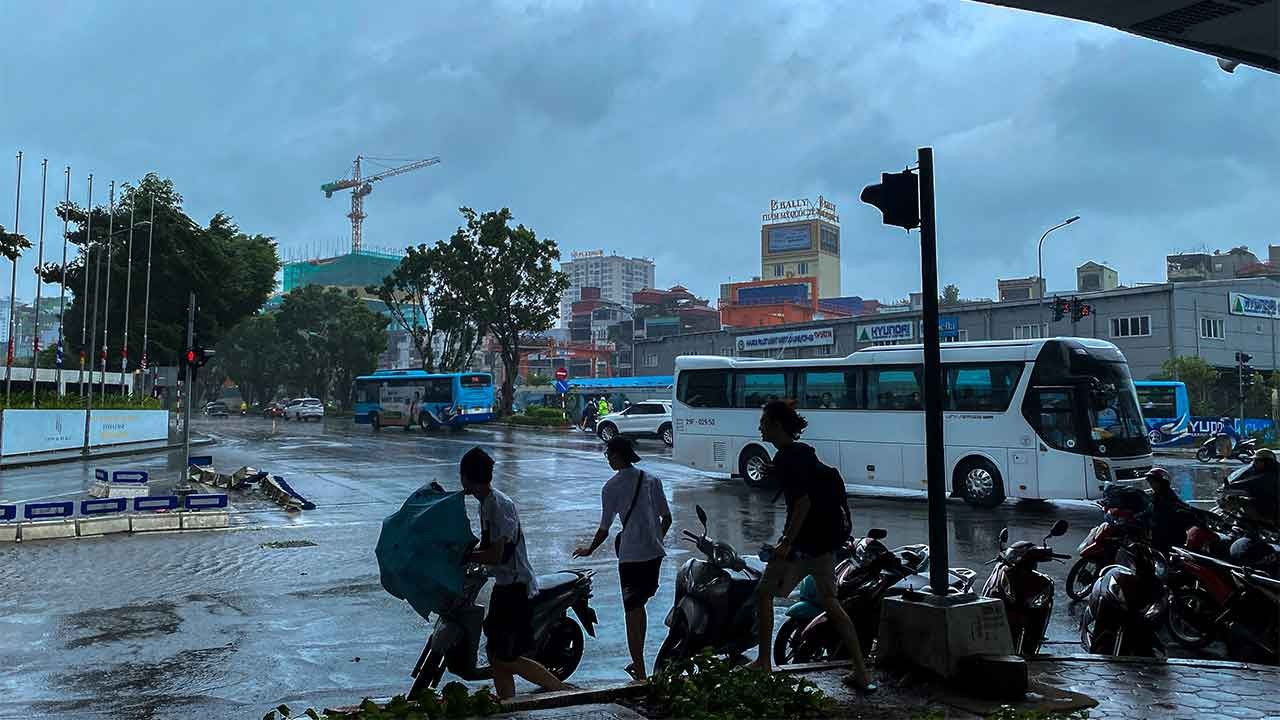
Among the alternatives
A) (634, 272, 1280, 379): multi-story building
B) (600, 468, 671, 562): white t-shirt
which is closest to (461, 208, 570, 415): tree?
(634, 272, 1280, 379): multi-story building

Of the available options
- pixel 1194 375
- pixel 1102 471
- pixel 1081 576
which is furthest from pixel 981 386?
pixel 1194 375

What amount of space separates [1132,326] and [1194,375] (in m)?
5.21

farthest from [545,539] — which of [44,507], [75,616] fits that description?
[44,507]

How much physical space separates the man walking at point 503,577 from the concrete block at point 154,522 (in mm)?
9910

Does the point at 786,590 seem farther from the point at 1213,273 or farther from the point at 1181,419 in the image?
the point at 1213,273

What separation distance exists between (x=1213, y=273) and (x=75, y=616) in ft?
312

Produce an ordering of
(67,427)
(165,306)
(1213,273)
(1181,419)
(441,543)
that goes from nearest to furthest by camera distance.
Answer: (441,543) < (67,427) < (1181,419) < (165,306) < (1213,273)

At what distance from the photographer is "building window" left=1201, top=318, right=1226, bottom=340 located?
47.1 metres

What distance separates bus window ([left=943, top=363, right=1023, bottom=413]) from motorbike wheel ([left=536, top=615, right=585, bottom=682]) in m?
12.5

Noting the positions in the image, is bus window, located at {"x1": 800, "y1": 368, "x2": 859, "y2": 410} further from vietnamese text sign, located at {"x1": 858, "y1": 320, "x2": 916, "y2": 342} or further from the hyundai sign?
the hyundai sign

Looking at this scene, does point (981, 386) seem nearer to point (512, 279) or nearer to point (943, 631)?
point (943, 631)

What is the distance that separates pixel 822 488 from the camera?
584 centimetres

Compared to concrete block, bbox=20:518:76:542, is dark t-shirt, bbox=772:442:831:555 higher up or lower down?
higher up

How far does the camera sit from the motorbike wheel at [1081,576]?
920 cm
